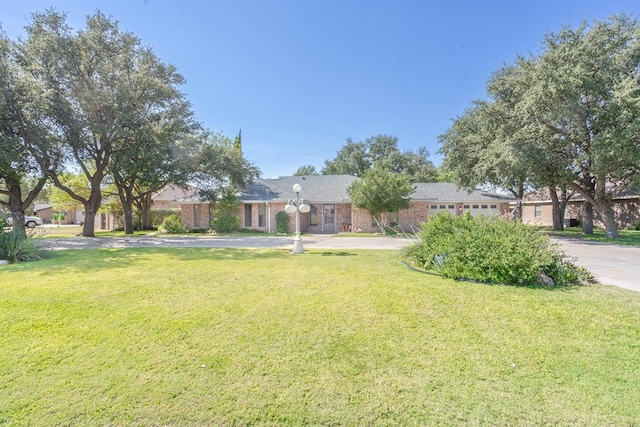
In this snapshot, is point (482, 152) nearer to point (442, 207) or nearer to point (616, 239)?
point (442, 207)

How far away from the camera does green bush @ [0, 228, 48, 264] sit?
8.84m

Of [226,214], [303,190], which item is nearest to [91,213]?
[226,214]

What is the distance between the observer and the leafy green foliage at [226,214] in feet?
70.1

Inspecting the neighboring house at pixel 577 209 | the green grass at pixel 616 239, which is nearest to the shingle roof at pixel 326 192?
the neighboring house at pixel 577 209

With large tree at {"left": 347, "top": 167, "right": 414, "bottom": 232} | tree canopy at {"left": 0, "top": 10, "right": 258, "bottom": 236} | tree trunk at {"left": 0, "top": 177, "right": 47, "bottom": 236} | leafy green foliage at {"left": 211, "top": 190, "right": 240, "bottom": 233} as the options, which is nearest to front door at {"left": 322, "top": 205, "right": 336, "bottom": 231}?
large tree at {"left": 347, "top": 167, "right": 414, "bottom": 232}

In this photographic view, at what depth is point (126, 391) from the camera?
2.61m

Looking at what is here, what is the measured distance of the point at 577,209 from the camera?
28.1 m

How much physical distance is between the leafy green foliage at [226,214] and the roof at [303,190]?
3.09 ft

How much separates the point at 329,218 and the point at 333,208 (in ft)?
2.77

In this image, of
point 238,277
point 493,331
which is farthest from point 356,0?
point 493,331

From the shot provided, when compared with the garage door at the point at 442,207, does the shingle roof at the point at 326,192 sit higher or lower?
higher

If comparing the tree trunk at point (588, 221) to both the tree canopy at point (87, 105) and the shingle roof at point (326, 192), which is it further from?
the tree canopy at point (87, 105)

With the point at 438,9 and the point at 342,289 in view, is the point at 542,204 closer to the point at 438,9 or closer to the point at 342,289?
the point at 438,9

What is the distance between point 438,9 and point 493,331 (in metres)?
12.4
